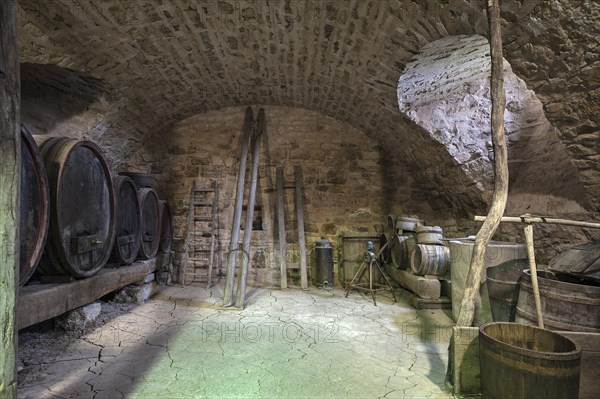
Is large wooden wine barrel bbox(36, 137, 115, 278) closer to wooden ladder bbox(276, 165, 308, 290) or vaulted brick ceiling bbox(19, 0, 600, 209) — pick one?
vaulted brick ceiling bbox(19, 0, 600, 209)

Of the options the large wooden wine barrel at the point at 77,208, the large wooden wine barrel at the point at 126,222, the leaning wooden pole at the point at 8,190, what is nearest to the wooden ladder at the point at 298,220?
the large wooden wine barrel at the point at 126,222

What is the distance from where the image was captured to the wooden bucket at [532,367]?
157 cm

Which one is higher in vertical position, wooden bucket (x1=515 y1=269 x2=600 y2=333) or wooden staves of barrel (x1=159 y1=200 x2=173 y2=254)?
wooden staves of barrel (x1=159 y1=200 x2=173 y2=254)

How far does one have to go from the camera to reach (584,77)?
2121 mm

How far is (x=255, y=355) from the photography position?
2654 mm

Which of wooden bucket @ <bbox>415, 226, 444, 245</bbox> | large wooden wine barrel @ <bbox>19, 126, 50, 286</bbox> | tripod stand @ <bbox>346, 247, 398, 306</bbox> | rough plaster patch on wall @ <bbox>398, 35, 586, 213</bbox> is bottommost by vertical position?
tripod stand @ <bbox>346, 247, 398, 306</bbox>

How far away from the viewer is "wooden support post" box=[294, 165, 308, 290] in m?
5.02

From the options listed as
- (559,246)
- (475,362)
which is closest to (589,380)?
(475,362)

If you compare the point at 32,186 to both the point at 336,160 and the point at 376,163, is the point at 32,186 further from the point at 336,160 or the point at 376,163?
the point at 376,163

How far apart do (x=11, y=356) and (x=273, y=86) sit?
4.08m

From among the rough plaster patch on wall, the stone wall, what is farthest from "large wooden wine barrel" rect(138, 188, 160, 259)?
the rough plaster patch on wall

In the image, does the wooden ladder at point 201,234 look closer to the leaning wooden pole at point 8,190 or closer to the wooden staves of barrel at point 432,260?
the wooden staves of barrel at point 432,260

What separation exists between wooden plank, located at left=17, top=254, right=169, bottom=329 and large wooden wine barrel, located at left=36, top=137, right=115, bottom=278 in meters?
0.13

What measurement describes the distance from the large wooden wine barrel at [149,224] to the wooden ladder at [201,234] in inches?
29.0
